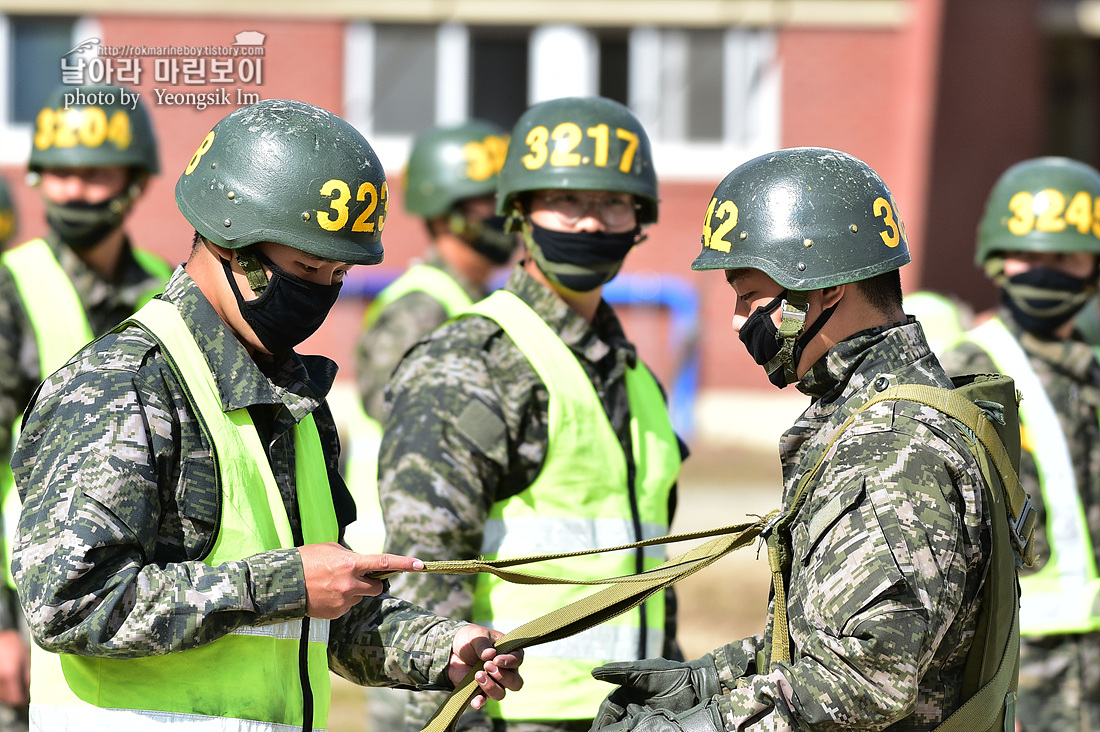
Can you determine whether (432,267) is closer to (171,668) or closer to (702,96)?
(171,668)

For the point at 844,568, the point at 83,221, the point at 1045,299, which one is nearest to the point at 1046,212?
the point at 1045,299

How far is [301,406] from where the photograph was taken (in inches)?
118

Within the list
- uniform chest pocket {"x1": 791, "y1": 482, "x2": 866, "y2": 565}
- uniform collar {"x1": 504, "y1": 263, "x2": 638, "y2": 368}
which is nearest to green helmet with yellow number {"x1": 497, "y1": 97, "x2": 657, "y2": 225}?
uniform collar {"x1": 504, "y1": 263, "x2": 638, "y2": 368}

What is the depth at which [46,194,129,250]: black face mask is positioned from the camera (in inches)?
227

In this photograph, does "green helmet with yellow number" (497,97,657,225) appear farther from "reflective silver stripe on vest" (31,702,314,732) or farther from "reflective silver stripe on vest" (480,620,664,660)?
"reflective silver stripe on vest" (31,702,314,732)

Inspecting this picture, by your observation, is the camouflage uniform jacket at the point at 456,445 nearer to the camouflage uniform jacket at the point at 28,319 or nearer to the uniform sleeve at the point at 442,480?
the uniform sleeve at the point at 442,480

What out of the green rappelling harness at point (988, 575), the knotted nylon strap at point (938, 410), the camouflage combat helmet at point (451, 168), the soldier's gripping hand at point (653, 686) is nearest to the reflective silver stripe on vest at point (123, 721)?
the green rappelling harness at point (988, 575)

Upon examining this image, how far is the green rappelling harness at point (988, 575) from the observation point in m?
2.73

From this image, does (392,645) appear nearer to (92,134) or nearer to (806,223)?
(806,223)

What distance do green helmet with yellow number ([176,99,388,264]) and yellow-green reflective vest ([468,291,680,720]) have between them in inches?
43.5

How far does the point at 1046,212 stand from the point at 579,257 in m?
2.31

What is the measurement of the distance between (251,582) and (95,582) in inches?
12.4

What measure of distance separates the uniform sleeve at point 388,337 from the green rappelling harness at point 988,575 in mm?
3019

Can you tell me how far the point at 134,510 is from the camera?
8.50 feet
